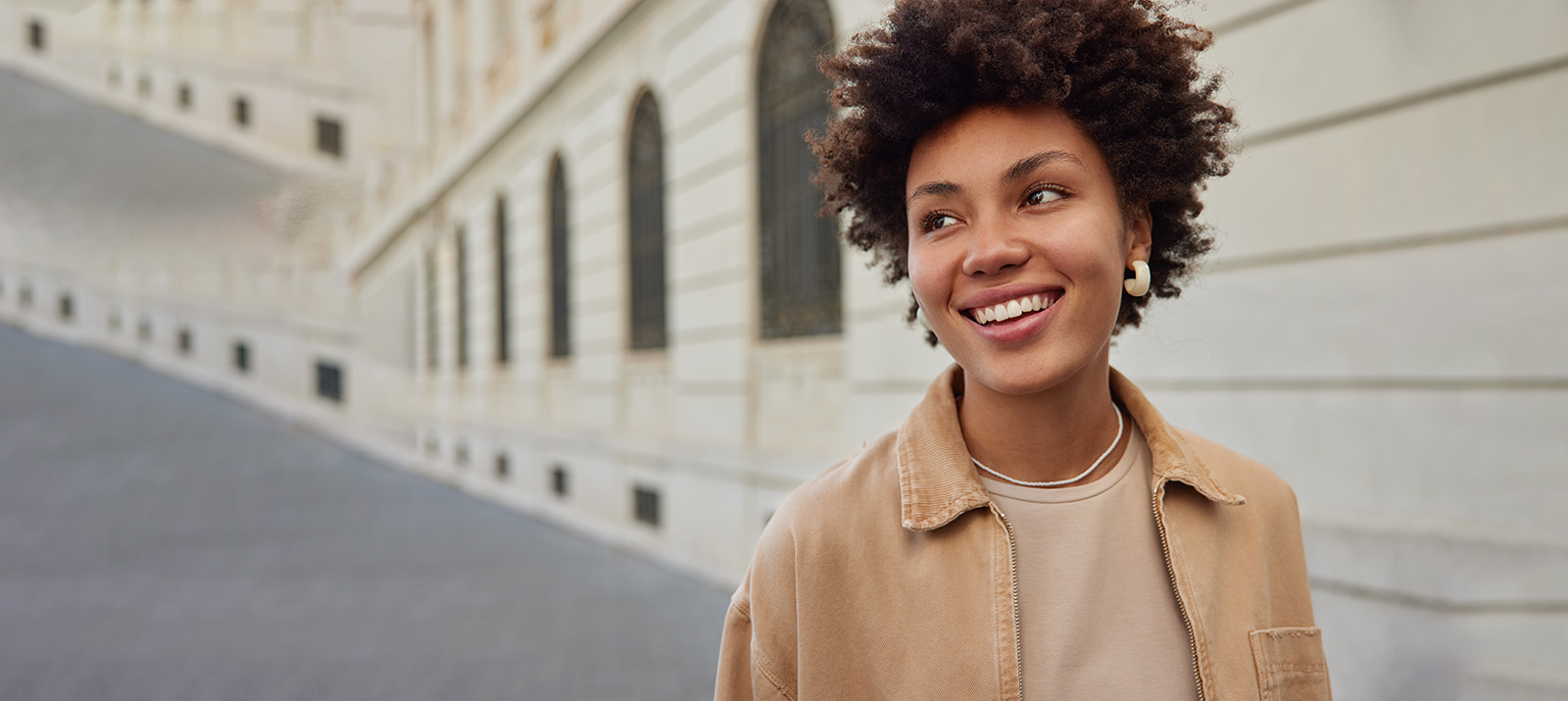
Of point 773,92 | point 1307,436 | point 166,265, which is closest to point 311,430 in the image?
point 166,265

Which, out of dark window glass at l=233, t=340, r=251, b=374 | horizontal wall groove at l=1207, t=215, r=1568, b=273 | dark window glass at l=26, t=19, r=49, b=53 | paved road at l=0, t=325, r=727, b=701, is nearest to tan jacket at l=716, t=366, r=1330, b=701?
horizontal wall groove at l=1207, t=215, r=1568, b=273

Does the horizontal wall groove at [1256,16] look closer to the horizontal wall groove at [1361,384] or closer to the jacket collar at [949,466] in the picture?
the horizontal wall groove at [1361,384]

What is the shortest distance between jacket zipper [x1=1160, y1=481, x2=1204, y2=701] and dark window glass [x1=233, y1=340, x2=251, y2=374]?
2778cm

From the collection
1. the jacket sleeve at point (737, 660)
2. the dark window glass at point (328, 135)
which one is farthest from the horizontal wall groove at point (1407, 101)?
the dark window glass at point (328, 135)

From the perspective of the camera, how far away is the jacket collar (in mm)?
1374

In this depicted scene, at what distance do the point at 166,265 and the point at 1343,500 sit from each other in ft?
101

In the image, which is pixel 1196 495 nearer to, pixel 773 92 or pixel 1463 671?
pixel 1463 671

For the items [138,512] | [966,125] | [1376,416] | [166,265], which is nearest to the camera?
[966,125]

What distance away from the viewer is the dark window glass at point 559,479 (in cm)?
1252

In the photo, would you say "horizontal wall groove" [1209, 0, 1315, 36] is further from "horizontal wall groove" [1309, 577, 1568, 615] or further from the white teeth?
the white teeth

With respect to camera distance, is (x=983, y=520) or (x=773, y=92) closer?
(x=983, y=520)

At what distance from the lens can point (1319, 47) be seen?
380cm

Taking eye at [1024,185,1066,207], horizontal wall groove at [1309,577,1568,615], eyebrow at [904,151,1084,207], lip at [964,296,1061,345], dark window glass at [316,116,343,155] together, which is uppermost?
dark window glass at [316,116,343,155]

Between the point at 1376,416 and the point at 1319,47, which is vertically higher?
the point at 1319,47
